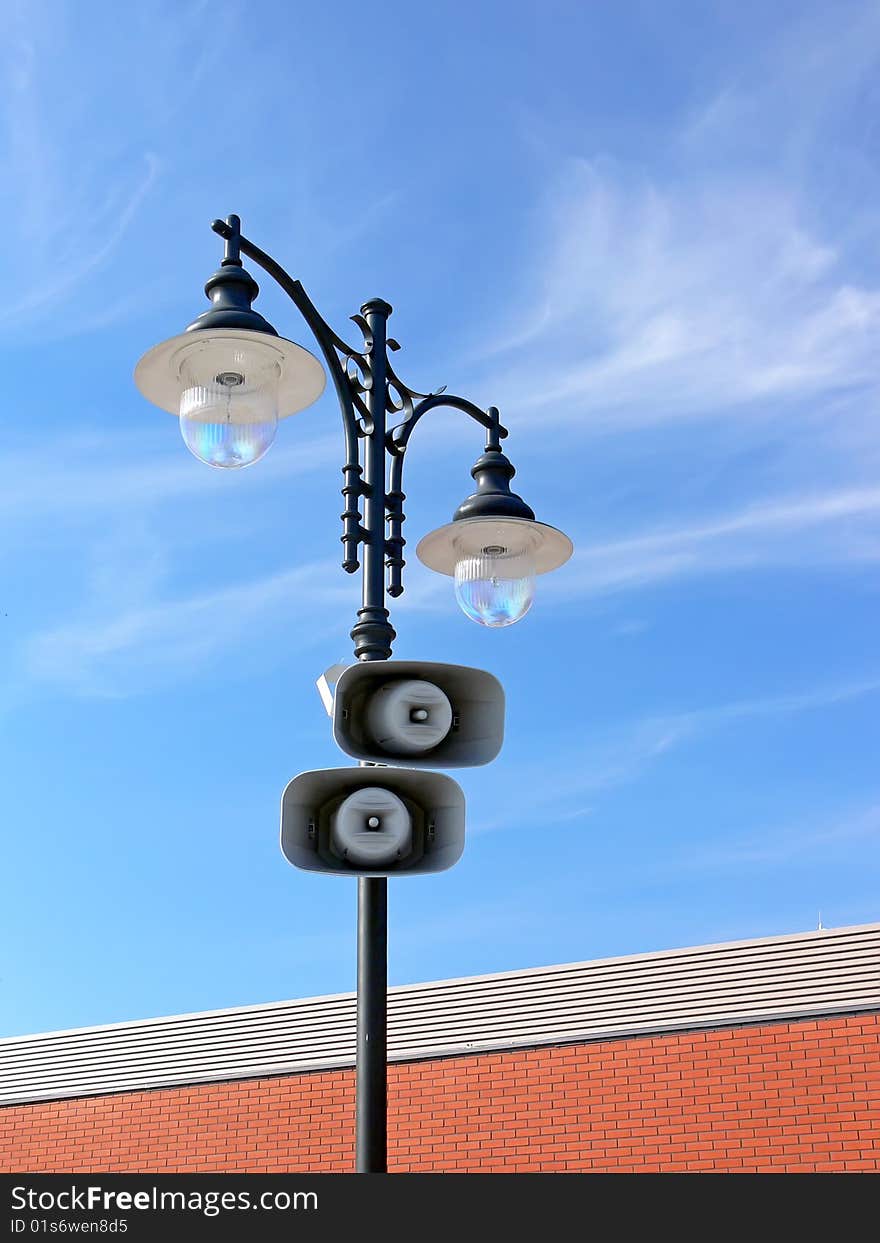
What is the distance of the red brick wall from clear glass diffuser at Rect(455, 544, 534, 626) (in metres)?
8.60

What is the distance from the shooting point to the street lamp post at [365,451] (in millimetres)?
5500

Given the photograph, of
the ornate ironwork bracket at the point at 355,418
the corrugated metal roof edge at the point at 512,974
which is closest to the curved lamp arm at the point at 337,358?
the ornate ironwork bracket at the point at 355,418

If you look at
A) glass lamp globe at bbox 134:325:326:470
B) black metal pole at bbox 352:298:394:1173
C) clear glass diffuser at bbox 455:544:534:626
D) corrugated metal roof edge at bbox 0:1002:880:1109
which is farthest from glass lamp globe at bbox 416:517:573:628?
corrugated metal roof edge at bbox 0:1002:880:1109

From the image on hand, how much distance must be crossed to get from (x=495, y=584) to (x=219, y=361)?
196cm

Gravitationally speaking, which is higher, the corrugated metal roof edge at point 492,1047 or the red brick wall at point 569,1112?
the corrugated metal roof edge at point 492,1047

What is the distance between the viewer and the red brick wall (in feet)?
45.2

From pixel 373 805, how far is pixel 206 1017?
12685mm

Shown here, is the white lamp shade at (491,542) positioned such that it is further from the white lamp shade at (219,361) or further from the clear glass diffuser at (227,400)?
the clear glass diffuser at (227,400)

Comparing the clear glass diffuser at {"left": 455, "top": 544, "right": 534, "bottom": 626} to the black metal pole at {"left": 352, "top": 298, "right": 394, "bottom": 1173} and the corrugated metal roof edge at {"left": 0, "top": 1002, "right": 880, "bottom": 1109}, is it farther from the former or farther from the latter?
the corrugated metal roof edge at {"left": 0, "top": 1002, "right": 880, "bottom": 1109}

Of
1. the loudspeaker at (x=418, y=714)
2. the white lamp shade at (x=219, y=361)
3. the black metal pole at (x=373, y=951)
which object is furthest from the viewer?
the white lamp shade at (x=219, y=361)

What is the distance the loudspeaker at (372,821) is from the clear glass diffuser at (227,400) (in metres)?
1.61

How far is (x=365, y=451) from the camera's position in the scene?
675cm
